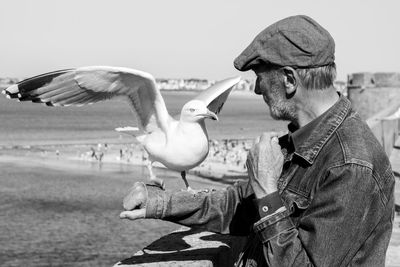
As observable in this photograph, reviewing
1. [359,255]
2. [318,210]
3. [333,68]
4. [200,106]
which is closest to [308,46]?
[333,68]

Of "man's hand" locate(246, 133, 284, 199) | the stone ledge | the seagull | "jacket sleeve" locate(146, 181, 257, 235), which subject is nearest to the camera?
"man's hand" locate(246, 133, 284, 199)

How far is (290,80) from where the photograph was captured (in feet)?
7.91

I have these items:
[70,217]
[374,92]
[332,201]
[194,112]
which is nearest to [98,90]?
[194,112]

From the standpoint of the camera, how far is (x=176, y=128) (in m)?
5.73

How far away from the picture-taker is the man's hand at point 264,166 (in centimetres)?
233

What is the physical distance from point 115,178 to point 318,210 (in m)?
24.6

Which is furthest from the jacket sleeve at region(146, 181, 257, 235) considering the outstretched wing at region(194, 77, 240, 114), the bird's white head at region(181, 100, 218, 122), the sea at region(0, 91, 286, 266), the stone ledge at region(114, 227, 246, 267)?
the sea at region(0, 91, 286, 266)

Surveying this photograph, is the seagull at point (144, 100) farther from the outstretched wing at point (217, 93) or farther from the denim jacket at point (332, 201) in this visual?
the denim jacket at point (332, 201)

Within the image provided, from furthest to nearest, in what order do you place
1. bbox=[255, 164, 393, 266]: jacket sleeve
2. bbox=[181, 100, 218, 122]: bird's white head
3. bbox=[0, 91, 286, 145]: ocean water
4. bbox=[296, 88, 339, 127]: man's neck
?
bbox=[0, 91, 286, 145]: ocean water < bbox=[181, 100, 218, 122]: bird's white head < bbox=[296, 88, 339, 127]: man's neck < bbox=[255, 164, 393, 266]: jacket sleeve

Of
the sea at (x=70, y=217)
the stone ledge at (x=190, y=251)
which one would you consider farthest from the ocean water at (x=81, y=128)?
the stone ledge at (x=190, y=251)

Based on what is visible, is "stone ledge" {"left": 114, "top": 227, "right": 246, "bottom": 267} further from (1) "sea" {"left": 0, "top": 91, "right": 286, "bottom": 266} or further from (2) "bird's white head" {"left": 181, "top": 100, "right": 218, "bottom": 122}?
(1) "sea" {"left": 0, "top": 91, "right": 286, "bottom": 266}

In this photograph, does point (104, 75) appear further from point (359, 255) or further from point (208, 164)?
point (208, 164)

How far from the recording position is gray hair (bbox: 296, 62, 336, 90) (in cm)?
238

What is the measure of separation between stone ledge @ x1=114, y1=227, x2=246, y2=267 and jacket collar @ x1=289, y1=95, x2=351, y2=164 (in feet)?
5.19
